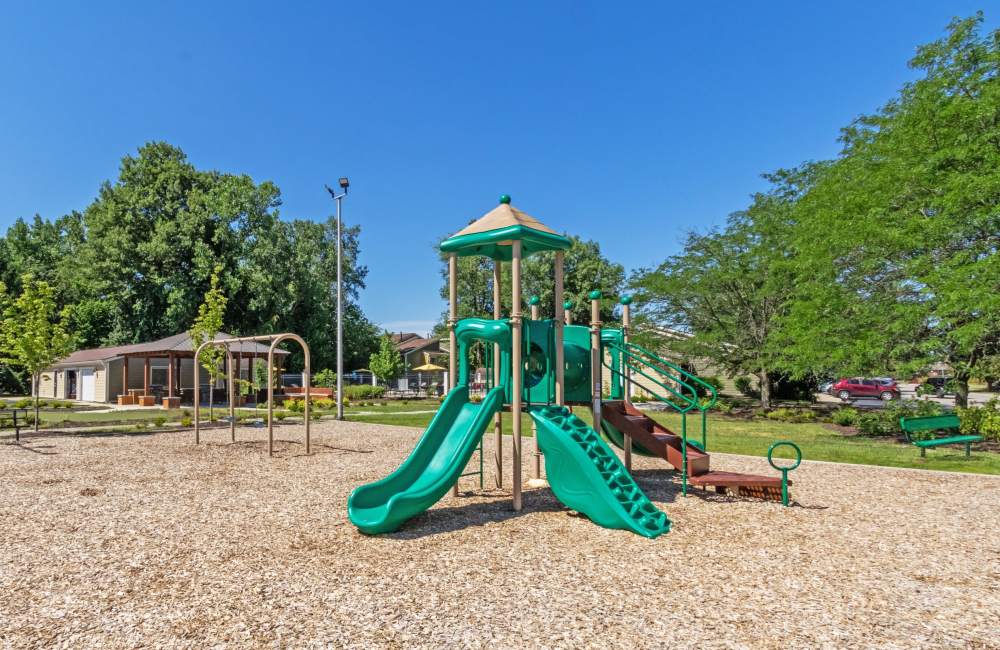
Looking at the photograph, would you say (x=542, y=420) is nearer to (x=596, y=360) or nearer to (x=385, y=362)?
(x=596, y=360)

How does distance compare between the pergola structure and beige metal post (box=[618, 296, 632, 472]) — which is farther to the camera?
beige metal post (box=[618, 296, 632, 472])

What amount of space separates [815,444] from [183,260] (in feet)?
126

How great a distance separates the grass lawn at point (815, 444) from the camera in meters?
11.5

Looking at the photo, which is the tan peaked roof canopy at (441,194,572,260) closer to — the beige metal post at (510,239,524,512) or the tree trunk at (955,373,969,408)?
the beige metal post at (510,239,524,512)

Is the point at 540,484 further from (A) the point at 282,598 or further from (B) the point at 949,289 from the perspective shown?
(B) the point at 949,289

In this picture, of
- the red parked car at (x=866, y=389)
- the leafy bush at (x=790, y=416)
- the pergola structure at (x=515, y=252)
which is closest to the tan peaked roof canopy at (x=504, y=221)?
the pergola structure at (x=515, y=252)

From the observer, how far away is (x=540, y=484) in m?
9.21

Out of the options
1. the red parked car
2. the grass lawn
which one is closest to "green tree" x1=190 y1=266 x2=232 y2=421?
the grass lawn

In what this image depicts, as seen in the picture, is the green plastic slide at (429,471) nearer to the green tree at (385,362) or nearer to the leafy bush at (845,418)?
the leafy bush at (845,418)

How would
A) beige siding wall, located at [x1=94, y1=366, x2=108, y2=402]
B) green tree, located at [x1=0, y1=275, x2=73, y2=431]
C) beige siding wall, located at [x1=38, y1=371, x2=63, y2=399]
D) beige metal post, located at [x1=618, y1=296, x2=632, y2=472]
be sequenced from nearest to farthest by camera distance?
beige metal post, located at [x1=618, y1=296, x2=632, y2=472] < green tree, located at [x1=0, y1=275, x2=73, y2=431] < beige siding wall, located at [x1=94, y1=366, x2=108, y2=402] < beige siding wall, located at [x1=38, y1=371, x2=63, y2=399]

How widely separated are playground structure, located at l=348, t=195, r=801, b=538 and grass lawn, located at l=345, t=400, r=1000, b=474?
5120mm

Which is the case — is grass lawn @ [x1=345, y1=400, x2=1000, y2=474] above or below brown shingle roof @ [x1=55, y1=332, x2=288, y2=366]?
below

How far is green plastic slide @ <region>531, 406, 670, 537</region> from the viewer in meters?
6.49

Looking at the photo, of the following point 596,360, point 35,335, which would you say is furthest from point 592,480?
point 35,335
